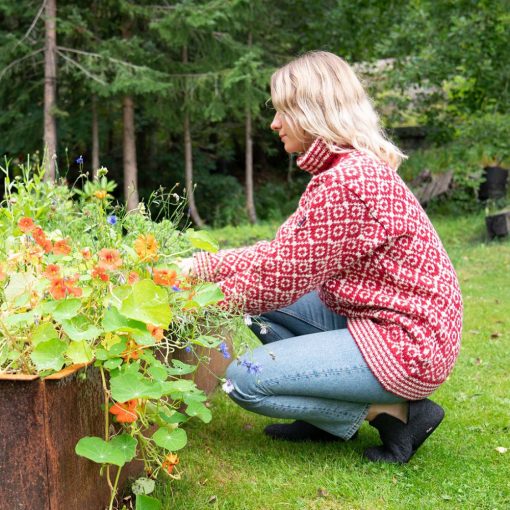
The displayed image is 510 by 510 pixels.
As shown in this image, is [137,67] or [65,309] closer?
[65,309]

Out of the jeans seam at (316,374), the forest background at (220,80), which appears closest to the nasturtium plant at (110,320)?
the jeans seam at (316,374)

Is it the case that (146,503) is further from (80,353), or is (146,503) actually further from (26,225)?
(26,225)

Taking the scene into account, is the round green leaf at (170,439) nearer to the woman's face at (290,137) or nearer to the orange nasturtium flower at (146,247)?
the orange nasturtium flower at (146,247)

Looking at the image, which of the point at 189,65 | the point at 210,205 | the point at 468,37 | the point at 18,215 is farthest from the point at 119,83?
the point at 18,215

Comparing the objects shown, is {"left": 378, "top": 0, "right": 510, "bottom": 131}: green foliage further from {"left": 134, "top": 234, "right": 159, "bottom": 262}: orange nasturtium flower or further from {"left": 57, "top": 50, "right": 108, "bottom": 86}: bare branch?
{"left": 134, "top": 234, "right": 159, "bottom": 262}: orange nasturtium flower

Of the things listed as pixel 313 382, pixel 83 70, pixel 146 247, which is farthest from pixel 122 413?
pixel 83 70

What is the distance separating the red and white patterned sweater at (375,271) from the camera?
1937 millimetres

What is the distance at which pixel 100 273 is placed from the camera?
5.07ft

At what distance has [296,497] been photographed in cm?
196

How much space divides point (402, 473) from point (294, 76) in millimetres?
1205

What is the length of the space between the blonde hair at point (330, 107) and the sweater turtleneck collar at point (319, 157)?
2 centimetres

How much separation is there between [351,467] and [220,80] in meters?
7.84

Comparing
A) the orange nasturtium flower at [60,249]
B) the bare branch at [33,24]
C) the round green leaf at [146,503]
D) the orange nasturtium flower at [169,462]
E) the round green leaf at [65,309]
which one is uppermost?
the bare branch at [33,24]

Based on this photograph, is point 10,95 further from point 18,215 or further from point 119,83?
point 18,215
